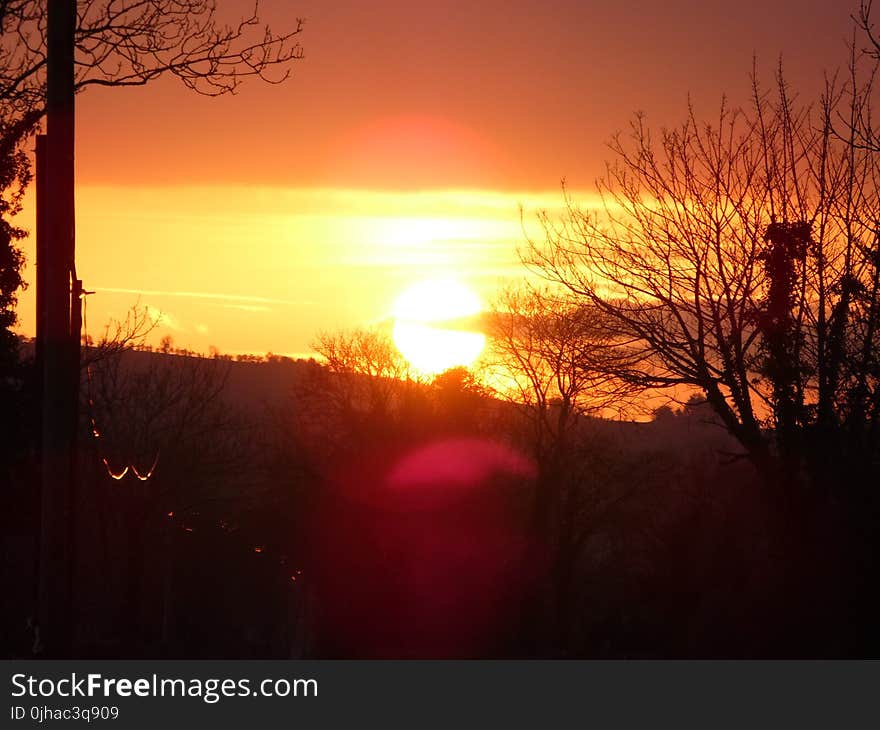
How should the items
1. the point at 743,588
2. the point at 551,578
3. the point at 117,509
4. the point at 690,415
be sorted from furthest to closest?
the point at 117,509 → the point at 551,578 → the point at 690,415 → the point at 743,588

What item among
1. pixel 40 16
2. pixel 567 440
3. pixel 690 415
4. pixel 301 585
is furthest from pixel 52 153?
pixel 567 440

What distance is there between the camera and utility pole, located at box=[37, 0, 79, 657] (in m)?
6.71

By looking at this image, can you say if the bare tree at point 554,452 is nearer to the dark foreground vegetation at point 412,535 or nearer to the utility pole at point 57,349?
the dark foreground vegetation at point 412,535

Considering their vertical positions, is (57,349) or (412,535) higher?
(57,349)

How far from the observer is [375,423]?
4778 cm

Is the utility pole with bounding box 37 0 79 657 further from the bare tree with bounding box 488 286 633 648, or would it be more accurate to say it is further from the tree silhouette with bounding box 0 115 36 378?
the bare tree with bounding box 488 286 633 648

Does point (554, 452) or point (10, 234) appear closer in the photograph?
point (10, 234)

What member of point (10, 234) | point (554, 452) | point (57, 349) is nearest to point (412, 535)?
point (554, 452)

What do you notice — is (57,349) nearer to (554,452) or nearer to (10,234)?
(10,234)

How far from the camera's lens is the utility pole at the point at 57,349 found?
6.71m

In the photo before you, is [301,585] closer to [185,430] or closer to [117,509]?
[117,509]

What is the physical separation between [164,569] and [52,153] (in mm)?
18640

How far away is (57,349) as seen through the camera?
22.4 feet

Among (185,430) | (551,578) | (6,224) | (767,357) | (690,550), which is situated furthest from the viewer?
(185,430)
